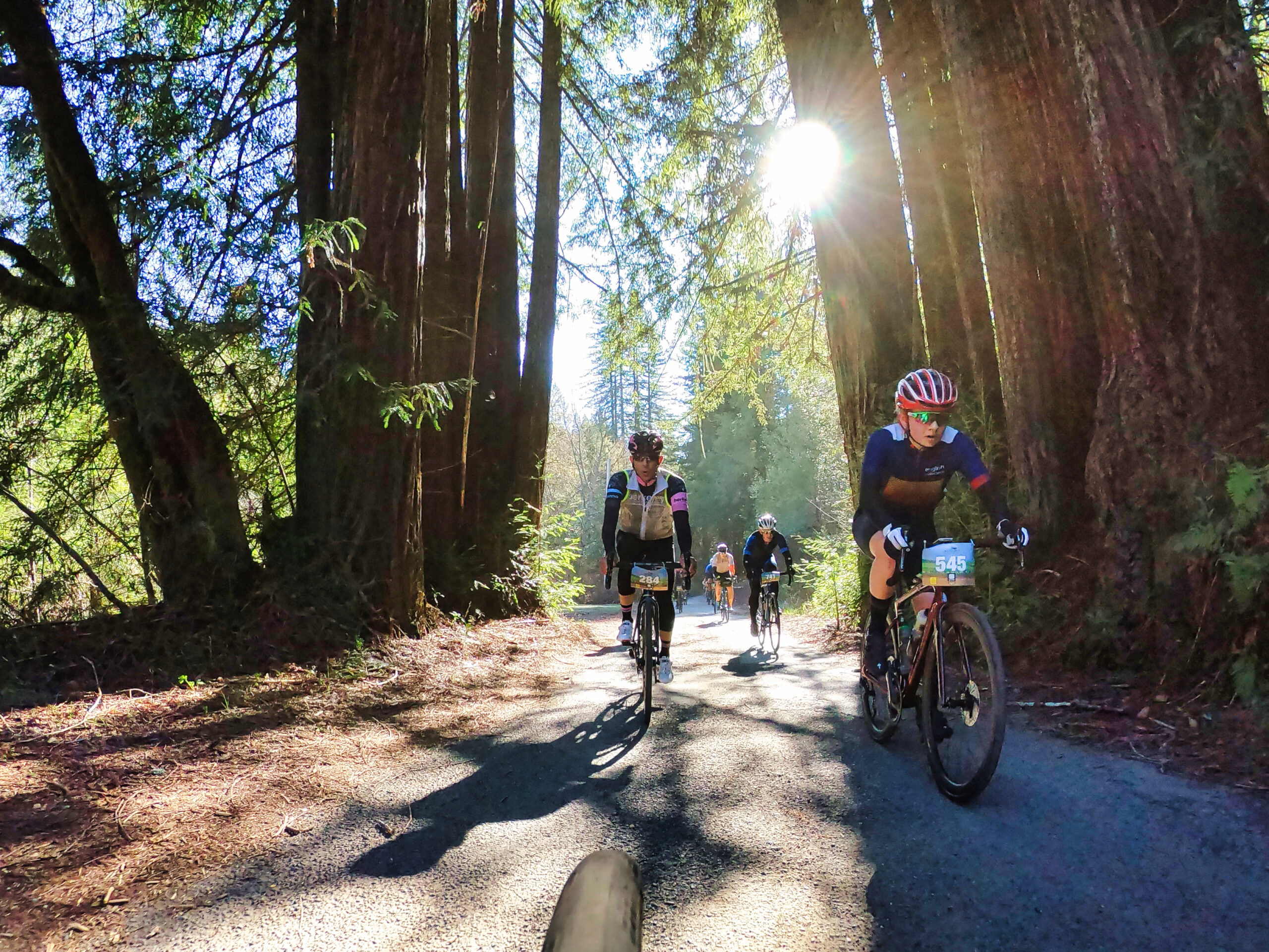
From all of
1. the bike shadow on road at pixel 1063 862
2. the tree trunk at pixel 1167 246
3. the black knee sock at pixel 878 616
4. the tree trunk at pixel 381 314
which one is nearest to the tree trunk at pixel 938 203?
the tree trunk at pixel 1167 246

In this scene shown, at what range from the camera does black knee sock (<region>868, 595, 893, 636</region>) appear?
4684 millimetres

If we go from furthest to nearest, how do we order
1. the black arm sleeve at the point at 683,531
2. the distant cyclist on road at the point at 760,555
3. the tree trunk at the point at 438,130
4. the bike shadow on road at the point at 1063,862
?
the distant cyclist on road at the point at 760,555 < the tree trunk at the point at 438,130 < the black arm sleeve at the point at 683,531 < the bike shadow on road at the point at 1063,862

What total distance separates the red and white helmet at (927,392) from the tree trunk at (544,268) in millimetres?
7917

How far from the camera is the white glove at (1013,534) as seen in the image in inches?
153

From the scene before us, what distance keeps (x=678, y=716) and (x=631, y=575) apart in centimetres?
129

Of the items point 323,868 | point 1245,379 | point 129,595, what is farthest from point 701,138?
point 323,868

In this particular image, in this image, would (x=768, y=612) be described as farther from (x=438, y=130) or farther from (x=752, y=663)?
(x=438, y=130)

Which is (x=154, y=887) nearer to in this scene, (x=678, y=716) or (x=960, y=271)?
(x=678, y=716)

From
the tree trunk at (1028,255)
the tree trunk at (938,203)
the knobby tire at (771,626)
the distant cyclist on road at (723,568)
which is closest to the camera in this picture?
the tree trunk at (1028,255)

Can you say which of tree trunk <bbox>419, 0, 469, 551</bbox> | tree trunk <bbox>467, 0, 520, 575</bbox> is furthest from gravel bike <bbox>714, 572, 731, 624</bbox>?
tree trunk <bbox>419, 0, 469, 551</bbox>

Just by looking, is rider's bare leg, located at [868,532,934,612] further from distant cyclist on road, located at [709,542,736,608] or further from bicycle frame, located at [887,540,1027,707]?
distant cyclist on road, located at [709,542,736,608]

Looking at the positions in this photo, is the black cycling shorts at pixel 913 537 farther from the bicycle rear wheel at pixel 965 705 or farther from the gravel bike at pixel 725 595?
the gravel bike at pixel 725 595

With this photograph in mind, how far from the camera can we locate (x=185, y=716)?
4.46m

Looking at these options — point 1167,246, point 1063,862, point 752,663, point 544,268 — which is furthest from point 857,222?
point 1063,862
